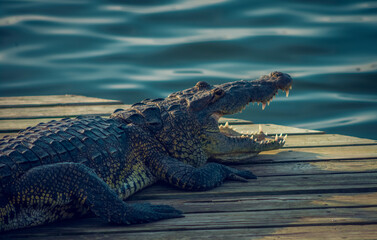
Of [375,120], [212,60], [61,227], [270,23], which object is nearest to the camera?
[61,227]

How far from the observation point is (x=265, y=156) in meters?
3.95

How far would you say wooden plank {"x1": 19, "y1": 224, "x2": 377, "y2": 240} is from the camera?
243cm

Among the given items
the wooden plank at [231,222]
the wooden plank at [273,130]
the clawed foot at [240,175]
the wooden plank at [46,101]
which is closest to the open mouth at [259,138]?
the clawed foot at [240,175]

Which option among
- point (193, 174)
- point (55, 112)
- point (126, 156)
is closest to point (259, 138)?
point (193, 174)

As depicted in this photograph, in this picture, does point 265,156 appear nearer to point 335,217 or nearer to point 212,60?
point 335,217

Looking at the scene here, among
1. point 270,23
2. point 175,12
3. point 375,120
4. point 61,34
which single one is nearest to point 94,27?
point 61,34

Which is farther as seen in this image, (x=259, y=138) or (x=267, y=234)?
(x=259, y=138)

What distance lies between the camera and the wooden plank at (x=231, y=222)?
2.56 metres

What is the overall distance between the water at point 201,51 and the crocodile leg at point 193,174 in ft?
14.7

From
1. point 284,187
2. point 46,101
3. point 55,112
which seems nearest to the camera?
point 284,187

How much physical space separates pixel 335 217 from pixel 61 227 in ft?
4.81

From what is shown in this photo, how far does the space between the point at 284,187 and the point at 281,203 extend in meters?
0.30

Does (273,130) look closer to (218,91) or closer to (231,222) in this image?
(218,91)

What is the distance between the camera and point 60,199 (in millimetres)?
2602
